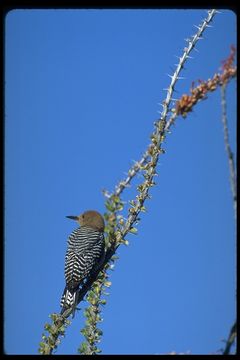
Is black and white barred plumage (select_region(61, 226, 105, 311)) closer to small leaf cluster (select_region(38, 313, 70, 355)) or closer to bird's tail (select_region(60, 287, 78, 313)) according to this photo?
bird's tail (select_region(60, 287, 78, 313))

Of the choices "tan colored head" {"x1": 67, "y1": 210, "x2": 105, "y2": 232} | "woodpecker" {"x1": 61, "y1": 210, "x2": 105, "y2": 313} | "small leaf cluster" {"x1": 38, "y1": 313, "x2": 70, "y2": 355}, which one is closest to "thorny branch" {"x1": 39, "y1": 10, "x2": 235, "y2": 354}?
"small leaf cluster" {"x1": 38, "y1": 313, "x2": 70, "y2": 355}

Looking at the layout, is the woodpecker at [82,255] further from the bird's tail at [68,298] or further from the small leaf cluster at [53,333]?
the small leaf cluster at [53,333]

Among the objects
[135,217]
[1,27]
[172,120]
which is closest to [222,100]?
[172,120]

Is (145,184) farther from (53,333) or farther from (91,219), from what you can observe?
(91,219)

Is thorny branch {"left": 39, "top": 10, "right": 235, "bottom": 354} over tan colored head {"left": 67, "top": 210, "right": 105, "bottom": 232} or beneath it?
beneath

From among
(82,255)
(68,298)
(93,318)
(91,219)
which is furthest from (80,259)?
(93,318)

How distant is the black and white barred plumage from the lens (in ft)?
20.3

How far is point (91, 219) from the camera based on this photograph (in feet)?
24.5

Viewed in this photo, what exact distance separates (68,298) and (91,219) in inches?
62.2

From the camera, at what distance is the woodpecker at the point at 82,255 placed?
6.18m

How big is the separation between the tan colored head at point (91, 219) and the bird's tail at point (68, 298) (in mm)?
1095
